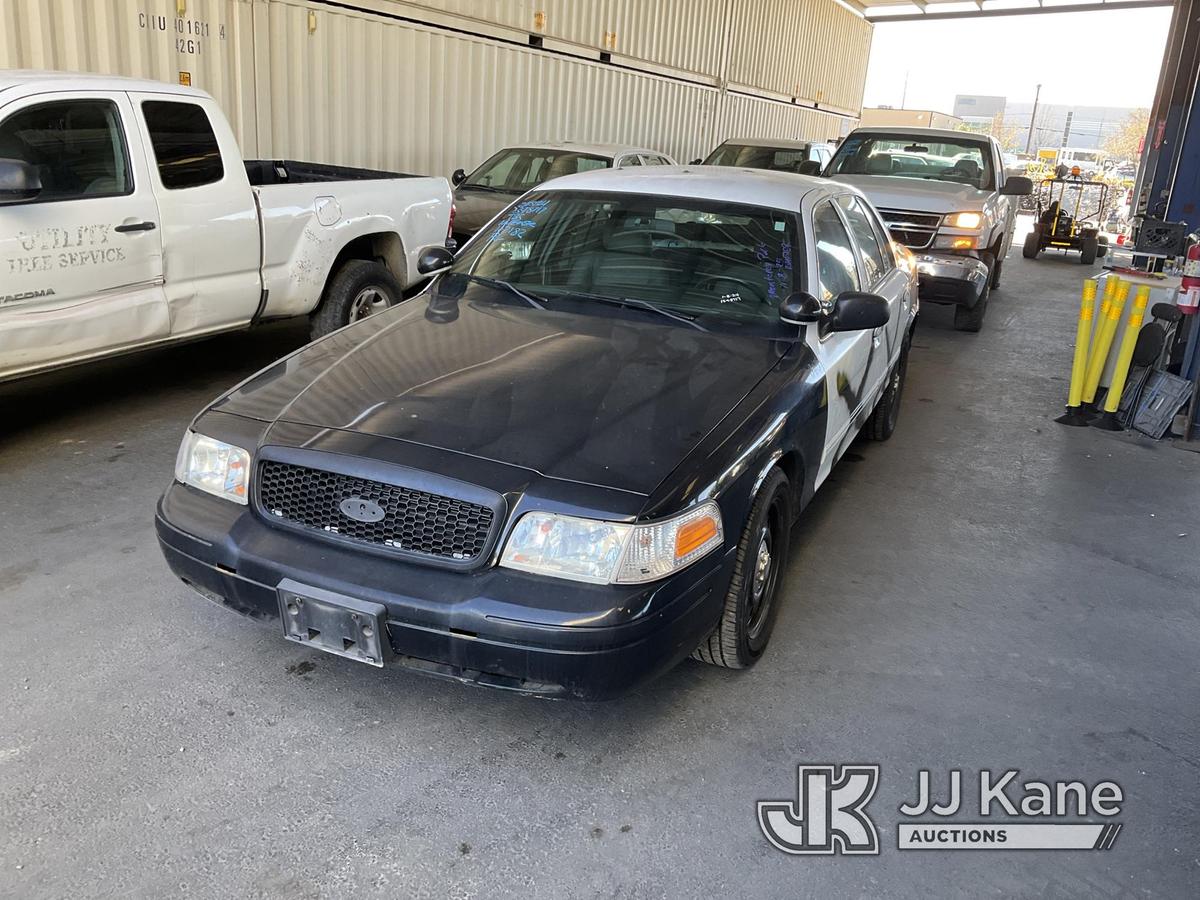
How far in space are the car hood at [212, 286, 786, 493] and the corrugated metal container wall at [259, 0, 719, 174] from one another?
666 cm

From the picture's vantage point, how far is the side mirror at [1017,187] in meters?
10.5

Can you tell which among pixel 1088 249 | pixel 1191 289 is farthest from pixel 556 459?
pixel 1088 249

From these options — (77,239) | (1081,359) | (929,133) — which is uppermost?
(929,133)

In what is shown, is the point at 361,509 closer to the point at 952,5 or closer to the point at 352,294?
the point at 352,294

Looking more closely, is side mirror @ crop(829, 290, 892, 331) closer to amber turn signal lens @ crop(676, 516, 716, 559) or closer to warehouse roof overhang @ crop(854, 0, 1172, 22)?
amber turn signal lens @ crop(676, 516, 716, 559)

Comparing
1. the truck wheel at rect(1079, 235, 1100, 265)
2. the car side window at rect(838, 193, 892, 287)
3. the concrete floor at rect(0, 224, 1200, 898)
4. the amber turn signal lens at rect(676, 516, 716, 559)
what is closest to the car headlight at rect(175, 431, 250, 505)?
the concrete floor at rect(0, 224, 1200, 898)

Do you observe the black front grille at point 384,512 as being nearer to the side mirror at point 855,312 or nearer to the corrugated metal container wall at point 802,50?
the side mirror at point 855,312

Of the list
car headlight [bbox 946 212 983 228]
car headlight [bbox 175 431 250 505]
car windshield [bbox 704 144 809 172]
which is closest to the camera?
car headlight [bbox 175 431 250 505]

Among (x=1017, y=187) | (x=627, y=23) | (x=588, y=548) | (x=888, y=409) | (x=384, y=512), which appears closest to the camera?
(x=588, y=548)

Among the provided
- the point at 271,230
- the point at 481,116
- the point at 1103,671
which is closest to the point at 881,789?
the point at 1103,671

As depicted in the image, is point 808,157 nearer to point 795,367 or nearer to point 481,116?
point 481,116

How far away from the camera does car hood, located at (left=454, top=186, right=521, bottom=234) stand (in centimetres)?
1044

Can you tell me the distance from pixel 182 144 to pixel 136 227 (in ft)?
2.21

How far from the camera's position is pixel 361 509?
279 centimetres
